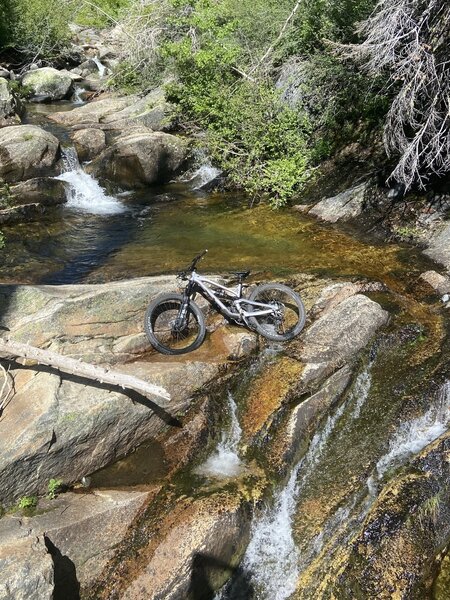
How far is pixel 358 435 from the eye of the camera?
6148 mm

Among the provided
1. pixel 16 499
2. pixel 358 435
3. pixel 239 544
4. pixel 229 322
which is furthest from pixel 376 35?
pixel 16 499

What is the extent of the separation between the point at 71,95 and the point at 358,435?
2659cm

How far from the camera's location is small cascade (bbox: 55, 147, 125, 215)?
45.0ft

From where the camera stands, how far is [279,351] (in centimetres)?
705

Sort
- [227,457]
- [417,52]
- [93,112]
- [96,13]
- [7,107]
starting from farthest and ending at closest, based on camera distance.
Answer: [96,13]
[93,112]
[7,107]
[417,52]
[227,457]

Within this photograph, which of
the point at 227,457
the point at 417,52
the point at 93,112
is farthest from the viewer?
the point at 93,112

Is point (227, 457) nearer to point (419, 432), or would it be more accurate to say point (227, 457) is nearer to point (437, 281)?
point (419, 432)

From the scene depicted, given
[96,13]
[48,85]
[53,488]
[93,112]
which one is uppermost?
[96,13]

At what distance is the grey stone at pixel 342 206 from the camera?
38.2ft

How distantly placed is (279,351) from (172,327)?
1.59 m

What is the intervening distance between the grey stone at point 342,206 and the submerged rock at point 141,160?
5.44m

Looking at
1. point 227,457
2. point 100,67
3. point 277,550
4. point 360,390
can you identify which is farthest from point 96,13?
point 277,550

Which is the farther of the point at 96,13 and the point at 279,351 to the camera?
the point at 96,13

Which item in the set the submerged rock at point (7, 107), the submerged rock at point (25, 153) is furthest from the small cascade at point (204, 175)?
the submerged rock at point (7, 107)
